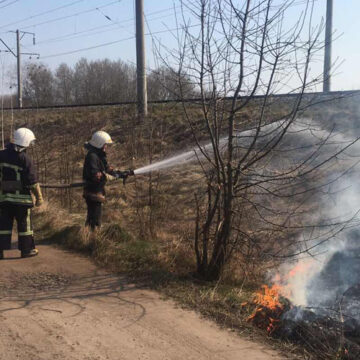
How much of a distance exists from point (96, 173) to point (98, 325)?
3.00 meters

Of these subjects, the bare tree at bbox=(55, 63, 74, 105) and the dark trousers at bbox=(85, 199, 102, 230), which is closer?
the dark trousers at bbox=(85, 199, 102, 230)

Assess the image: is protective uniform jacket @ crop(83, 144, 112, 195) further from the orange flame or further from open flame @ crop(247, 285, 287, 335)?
open flame @ crop(247, 285, 287, 335)

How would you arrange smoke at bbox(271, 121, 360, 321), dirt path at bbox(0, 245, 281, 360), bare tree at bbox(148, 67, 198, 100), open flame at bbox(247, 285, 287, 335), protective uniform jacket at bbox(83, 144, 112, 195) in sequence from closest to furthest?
dirt path at bbox(0, 245, 281, 360)
open flame at bbox(247, 285, 287, 335)
smoke at bbox(271, 121, 360, 321)
bare tree at bbox(148, 67, 198, 100)
protective uniform jacket at bbox(83, 144, 112, 195)

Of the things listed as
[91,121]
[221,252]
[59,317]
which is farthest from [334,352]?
[91,121]

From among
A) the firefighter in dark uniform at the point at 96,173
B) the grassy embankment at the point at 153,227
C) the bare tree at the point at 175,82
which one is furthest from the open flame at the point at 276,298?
the firefighter in dark uniform at the point at 96,173

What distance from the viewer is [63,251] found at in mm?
6238

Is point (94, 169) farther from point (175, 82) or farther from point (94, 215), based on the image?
point (175, 82)

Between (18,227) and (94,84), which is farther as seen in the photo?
(94,84)

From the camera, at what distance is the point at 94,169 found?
642 centimetres

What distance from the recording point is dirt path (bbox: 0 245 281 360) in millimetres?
3354

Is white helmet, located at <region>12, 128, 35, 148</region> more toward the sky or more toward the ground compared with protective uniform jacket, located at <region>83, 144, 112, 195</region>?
more toward the sky

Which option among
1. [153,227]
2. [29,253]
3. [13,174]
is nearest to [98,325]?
[29,253]

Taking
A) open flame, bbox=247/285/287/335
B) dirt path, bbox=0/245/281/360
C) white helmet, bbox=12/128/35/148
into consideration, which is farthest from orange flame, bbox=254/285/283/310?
white helmet, bbox=12/128/35/148

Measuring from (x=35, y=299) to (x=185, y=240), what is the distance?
7.00ft
